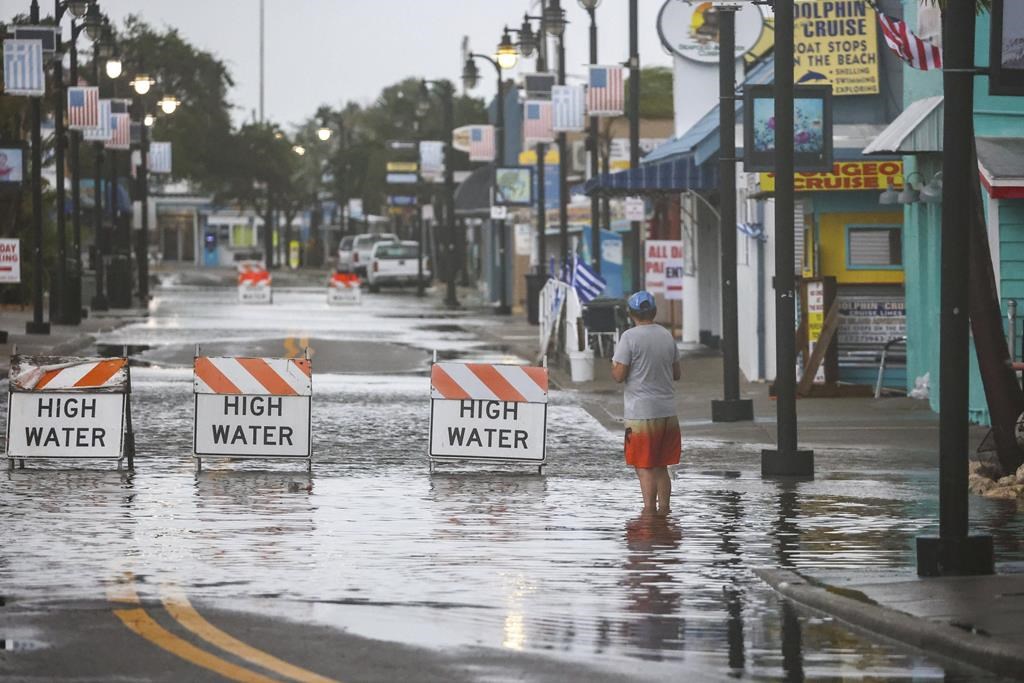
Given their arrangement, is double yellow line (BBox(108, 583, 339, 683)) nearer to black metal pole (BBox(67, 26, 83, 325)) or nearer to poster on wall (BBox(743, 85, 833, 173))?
poster on wall (BBox(743, 85, 833, 173))

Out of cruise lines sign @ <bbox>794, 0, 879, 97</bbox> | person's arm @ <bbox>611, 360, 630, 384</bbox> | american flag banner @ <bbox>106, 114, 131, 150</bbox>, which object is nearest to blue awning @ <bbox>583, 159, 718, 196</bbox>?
cruise lines sign @ <bbox>794, 0, 879, 97</bbox>

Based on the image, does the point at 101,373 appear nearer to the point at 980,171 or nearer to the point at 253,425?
the point at 253,425

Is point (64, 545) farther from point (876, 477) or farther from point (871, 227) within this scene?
point (871, 227)

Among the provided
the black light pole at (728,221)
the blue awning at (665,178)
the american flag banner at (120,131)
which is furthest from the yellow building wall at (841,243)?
the american flag banner at (120,131)

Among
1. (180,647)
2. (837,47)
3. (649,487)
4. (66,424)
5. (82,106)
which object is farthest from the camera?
(82,106)

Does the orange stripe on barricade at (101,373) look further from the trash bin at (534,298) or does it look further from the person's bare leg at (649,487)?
the trash bin at (534,298)

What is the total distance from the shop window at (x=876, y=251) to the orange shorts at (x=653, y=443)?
505 inches

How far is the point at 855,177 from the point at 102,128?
1089 inches

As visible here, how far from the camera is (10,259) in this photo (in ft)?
117

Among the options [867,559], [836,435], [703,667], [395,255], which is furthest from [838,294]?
[395,255]

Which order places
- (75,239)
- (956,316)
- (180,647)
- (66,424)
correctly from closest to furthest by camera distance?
(180,647), (956,316), (66,424), (75,239)

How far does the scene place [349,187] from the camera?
468 ft

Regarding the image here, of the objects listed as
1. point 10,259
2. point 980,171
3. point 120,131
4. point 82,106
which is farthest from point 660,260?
point 120,131

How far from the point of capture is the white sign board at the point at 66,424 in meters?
18.0
